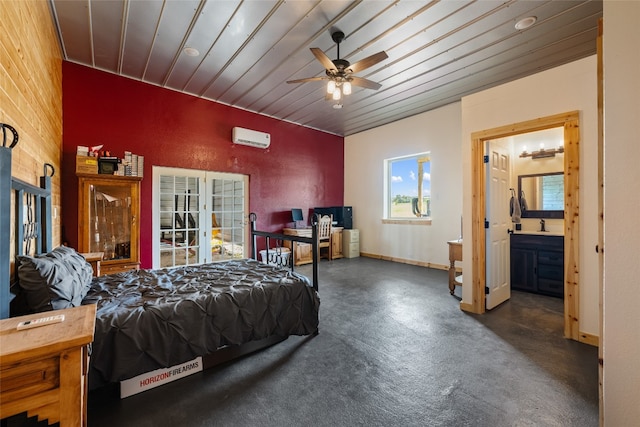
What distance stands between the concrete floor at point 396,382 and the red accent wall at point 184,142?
10.5 ft

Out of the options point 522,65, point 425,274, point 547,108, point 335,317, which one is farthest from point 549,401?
point 522,65

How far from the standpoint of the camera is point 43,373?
36.2 inches

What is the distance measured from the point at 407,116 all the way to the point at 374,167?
1.37 meters

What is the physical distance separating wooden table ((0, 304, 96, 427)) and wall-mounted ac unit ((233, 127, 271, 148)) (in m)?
4.60

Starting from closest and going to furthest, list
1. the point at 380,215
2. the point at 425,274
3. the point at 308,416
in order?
1. the point at 308,416
2. the point at 425,274
3. the point at 380,215

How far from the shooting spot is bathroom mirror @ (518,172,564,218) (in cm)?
425

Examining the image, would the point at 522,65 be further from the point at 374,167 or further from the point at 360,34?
the point at 374,167

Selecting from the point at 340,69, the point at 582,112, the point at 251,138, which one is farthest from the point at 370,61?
the point at 251,138

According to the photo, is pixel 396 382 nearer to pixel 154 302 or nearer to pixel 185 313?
pixel 185 313

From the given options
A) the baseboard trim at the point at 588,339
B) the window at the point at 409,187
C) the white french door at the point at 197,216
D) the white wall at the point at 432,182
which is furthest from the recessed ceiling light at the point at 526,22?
the white french door at the point at 197,216

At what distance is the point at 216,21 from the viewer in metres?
2.85

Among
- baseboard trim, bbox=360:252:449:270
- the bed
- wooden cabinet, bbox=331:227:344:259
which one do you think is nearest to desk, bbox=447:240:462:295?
baseboard trim, bbox=360:252:449:270

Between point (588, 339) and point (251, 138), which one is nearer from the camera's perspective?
point (588, 339)

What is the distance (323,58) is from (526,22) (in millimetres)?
2147
